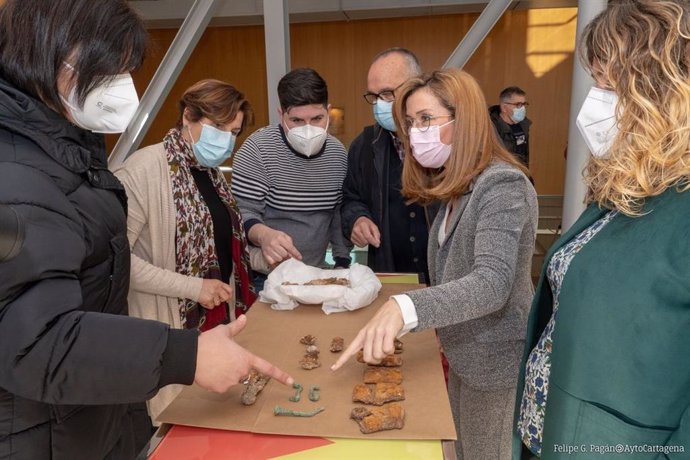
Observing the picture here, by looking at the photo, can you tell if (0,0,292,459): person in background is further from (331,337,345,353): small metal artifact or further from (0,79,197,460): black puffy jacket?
(331,337,345,353): small metal artifact

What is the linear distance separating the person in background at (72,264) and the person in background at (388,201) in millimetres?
1205

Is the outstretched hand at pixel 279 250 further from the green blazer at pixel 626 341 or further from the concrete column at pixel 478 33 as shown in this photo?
the concrete column at pixel 478 33

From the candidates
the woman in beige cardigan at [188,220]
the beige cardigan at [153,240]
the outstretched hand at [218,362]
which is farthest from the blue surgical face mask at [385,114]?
the outstretched hand at [218,362]

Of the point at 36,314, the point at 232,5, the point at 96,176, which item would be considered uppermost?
the point at 232,5

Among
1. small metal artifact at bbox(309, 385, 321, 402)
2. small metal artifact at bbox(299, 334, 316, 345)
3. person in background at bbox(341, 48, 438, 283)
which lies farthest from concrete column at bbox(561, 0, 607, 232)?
small metal artifact at bbox(309, 385, 321, 402)

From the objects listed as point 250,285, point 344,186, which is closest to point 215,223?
point 250,285

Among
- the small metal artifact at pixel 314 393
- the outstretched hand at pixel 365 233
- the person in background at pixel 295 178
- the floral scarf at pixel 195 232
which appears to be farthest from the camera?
the person in background at pixel 295 178

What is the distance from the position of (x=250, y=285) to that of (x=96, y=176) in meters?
1.28

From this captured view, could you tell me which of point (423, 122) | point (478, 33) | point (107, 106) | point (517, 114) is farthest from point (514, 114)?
point (107, 106)

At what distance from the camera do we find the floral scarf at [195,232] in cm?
189

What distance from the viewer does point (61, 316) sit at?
806mm

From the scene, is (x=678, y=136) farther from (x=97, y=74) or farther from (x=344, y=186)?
(x=344, y=186)

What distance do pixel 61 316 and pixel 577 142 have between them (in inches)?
122

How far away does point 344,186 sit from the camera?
245cm
